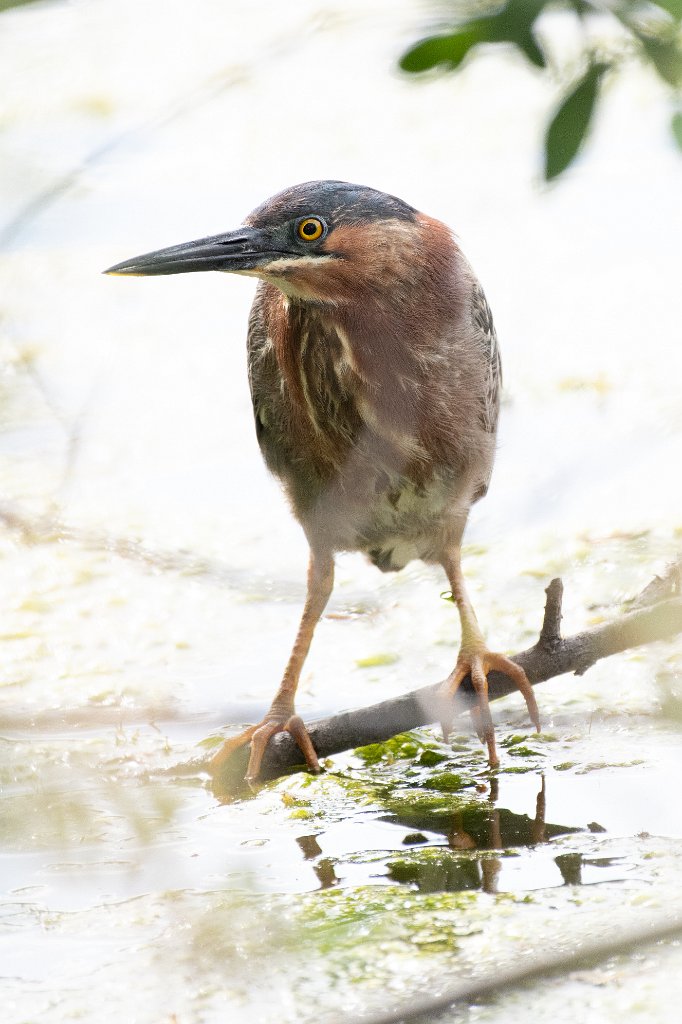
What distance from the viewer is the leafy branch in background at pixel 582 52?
96 cm

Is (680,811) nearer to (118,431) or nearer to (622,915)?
(622,915)

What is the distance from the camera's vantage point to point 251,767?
285 cm

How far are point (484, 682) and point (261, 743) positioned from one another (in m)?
0.58

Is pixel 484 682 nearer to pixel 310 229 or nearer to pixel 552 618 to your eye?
pixel 552 618

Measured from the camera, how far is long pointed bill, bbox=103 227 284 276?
2.30 metres

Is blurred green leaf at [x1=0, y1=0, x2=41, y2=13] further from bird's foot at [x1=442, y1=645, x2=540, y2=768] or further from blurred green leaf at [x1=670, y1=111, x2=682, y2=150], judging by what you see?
bird's foot at [x1=442, y1=645, x2=540, y2=768]

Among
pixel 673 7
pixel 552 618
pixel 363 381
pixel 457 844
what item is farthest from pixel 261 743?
pixel 673 7

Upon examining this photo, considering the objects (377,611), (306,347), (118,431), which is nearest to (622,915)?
(377,611)

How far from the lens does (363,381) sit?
8.68ft

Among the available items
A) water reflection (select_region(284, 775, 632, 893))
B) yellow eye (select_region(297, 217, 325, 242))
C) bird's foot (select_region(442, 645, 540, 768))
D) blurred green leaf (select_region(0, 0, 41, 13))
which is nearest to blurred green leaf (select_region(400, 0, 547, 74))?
blurred green leaf (select_region(0, 0, 41, 13))

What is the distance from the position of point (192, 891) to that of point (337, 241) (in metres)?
1.37

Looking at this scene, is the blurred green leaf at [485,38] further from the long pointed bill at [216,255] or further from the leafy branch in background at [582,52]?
the long pointed bill at [216,255]

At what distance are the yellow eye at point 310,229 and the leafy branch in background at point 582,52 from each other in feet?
4.68

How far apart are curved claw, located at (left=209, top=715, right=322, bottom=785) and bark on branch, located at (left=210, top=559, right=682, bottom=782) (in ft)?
0.06
